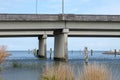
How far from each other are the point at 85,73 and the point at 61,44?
45.6 meters

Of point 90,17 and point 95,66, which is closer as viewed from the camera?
point 95,66

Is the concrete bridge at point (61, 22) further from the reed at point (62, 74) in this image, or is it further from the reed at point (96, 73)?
the reed at point (96, 73)

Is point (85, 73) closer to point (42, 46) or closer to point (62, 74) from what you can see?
point (62, 74)

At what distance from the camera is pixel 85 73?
13234 millimetres

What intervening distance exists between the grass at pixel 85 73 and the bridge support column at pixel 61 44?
135 ft

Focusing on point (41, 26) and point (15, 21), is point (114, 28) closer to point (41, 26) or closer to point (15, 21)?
point (41, 26)

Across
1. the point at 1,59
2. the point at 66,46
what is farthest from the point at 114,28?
the point at 1,59

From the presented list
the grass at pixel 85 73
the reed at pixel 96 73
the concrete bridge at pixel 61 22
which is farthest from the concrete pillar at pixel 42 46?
the reed at pixel 96 73

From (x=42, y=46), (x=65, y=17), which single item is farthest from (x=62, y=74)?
(x=42, y=46)

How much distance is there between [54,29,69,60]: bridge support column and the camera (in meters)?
56.8

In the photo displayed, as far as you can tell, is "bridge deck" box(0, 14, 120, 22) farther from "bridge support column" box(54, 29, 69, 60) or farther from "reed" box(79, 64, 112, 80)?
"reed" box(79, 64, 112, 80)

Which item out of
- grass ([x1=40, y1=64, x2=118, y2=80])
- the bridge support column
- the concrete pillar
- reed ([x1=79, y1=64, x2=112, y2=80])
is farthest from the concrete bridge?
reed ([x1=79, y1=64, x2=112, y2=80])
